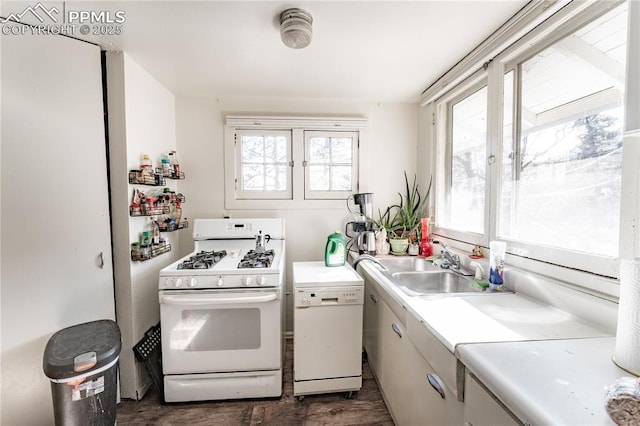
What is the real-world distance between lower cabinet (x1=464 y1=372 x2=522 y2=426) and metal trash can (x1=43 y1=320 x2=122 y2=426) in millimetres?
1506

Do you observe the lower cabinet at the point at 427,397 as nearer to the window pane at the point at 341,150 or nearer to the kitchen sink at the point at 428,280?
the kitchen sink at the point at 428,280

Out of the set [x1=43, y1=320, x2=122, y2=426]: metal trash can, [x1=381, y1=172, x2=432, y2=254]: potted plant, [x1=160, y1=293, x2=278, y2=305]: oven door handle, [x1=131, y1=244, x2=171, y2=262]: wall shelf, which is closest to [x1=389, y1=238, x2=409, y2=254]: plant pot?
[x1=381, y1=172, x2=432, y2=254]: potted plant

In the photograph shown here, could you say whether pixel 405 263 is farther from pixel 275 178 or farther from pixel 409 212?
pixel 275 178

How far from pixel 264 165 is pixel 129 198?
1073 mm

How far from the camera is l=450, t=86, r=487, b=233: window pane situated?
1771mm

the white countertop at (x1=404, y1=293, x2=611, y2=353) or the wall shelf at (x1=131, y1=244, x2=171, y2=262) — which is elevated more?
the wall shelf at (x1=131, y1=244, x2=171, y2=262)

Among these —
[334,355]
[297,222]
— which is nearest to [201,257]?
[297,222]

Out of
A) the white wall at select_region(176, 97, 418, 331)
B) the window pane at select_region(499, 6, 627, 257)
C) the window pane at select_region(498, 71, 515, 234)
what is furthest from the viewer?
the white wall at select_region(176, 97, 418, 331)

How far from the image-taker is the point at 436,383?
1.01 metres

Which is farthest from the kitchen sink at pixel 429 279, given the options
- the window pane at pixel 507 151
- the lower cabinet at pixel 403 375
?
the window pane at pixel 507 151

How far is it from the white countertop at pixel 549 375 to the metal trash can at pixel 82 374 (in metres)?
1.53

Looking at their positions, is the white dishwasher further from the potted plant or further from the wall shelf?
the wall shelf

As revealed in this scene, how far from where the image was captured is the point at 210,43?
1533mm

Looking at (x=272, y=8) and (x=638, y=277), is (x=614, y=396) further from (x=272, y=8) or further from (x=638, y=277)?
(x=272, y=8)
